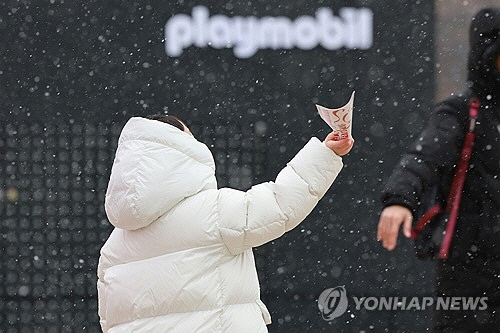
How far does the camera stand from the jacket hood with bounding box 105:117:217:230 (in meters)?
3.62

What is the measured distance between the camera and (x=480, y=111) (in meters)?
4.07

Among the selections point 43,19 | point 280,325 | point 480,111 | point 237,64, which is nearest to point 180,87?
point 237,64

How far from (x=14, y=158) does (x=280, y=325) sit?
1674 millimetres

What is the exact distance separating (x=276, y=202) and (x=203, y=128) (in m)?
2.43

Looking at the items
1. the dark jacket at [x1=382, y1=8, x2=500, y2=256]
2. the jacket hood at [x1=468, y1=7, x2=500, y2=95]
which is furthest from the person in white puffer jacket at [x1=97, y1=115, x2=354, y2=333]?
the jacket hood at [x1=468, y1=7, x2=500, y2=95]

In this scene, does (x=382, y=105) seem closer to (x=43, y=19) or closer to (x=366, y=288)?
(x=366, y=288)

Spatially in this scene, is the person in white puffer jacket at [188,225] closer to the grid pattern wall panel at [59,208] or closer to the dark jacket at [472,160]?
the dark jacket at [472,160]

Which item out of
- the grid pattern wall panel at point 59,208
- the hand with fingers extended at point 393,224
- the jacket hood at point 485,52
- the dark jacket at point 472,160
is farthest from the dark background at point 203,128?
the hand with fingers extended at point 393,224

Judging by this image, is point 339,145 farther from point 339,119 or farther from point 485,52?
point 485,52

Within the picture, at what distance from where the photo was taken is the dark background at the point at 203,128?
236 inches

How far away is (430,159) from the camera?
13.0ft

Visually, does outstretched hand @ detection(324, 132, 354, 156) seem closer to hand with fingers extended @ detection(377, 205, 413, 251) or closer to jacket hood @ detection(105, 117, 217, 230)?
hand with fingers extended @ detection(377, 205, 413, 251)

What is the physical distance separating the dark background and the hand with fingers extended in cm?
224

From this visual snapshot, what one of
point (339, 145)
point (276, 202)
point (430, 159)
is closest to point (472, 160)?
point (430, 159)
